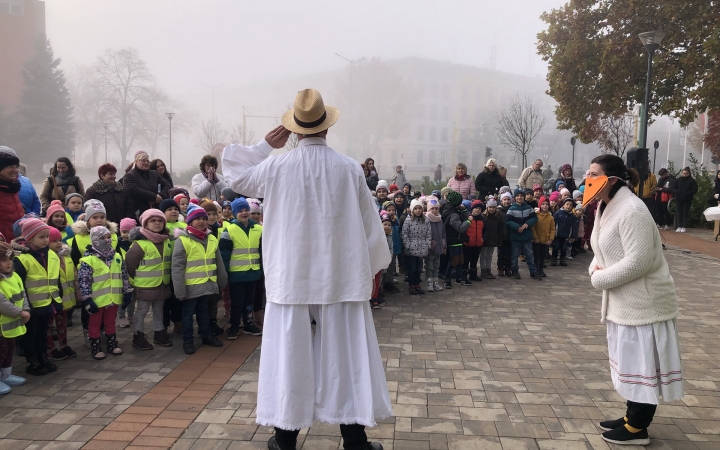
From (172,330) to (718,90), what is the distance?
47.5 feet

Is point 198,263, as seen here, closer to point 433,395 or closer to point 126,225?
point 126,225

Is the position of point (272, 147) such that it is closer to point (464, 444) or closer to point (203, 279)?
point (464, 444)

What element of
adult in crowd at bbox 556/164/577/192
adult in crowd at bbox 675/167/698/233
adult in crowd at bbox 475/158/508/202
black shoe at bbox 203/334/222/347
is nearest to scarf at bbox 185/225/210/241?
black shoe at bbox 203/334/222/347

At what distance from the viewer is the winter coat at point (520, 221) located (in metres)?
9.56

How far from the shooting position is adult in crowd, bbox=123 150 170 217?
795cm

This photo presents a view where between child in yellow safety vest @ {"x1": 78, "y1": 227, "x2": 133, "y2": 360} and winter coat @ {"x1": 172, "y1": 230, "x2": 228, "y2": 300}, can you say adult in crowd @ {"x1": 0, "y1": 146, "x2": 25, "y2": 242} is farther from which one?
winter coat @ {"x1": 172, "y1": 230, "x2": 228, "y2": 300}

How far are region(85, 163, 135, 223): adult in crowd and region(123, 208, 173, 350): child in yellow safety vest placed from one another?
233 cm

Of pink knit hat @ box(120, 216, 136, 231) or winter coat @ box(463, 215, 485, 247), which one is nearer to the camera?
pink knit hat @ box(120, 216, 136, 231)

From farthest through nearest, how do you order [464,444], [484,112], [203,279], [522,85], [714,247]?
[522,85] → [484,112] → [714,247] → [203,279] → [464,444]

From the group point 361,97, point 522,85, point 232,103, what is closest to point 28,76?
point 361,97

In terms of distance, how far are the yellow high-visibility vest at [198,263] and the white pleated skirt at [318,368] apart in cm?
262

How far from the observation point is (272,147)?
3.38 m

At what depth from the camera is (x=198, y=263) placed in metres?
5.62

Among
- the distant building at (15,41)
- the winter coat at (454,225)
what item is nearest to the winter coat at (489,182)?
the winter coat at (454,225)
